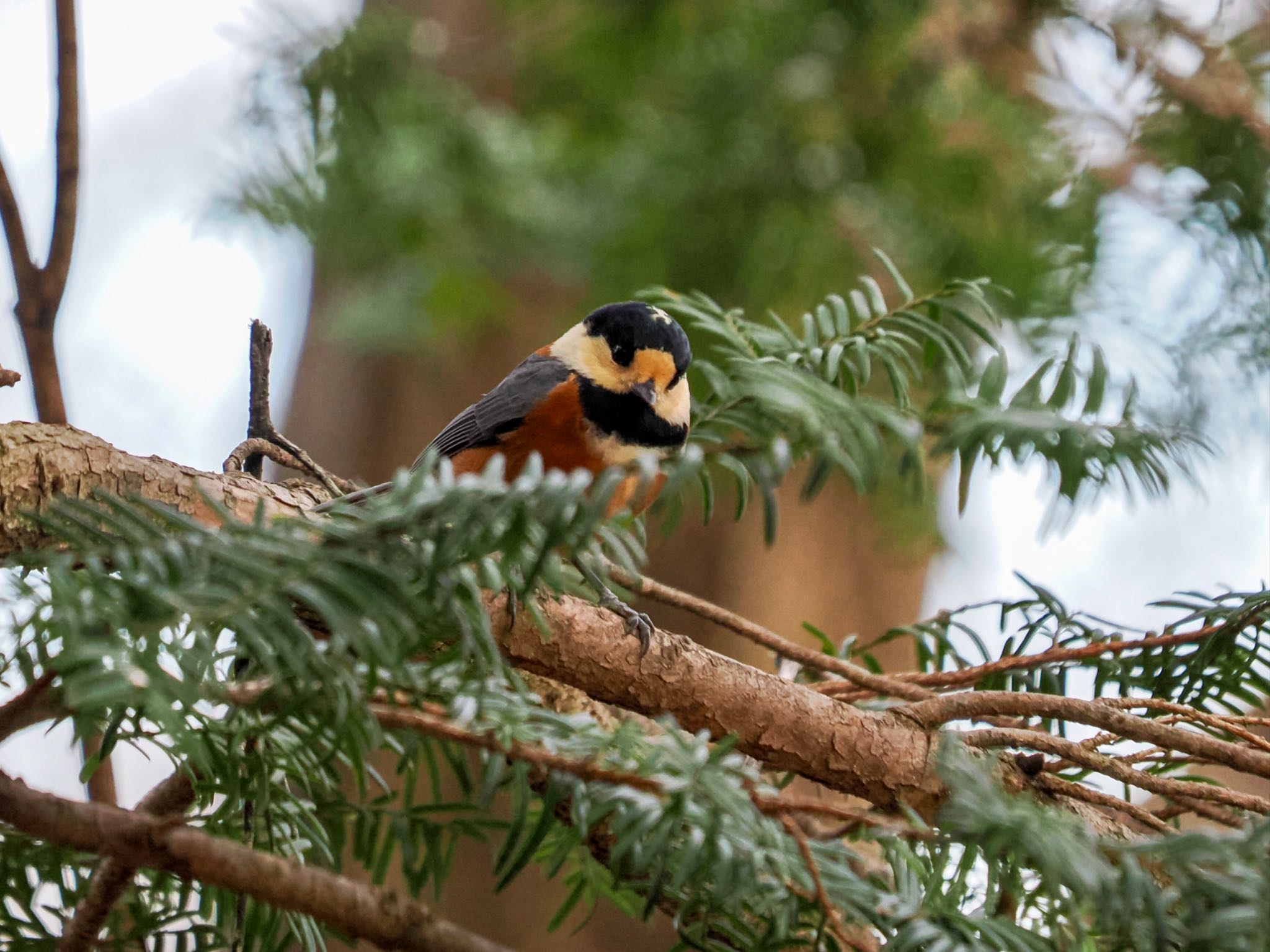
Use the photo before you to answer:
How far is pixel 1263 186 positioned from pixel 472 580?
4.25 ft

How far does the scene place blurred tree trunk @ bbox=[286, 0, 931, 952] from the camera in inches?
95.8

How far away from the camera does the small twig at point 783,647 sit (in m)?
0.82

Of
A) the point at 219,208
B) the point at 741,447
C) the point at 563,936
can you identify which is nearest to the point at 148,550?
the point at 741,447

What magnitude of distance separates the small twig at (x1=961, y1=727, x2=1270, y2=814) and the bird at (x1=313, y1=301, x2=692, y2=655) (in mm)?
570

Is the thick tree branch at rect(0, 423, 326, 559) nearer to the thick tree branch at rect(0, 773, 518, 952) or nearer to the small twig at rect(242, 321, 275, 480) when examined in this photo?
the small twig at rect(242, 321, 275, 480)

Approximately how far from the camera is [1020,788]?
72cm

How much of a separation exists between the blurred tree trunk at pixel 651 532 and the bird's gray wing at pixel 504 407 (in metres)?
0.81

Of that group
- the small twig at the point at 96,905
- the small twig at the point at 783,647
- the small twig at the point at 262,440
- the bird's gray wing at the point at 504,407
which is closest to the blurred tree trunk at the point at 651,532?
the bird's gray wing at the point at 504,407

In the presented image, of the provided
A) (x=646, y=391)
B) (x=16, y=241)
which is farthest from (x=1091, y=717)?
(x=16, y=241)

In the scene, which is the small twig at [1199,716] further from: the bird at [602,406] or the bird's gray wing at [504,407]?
the bird's gray wing at [504,407]

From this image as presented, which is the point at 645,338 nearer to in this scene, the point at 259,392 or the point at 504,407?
the point at 504,407

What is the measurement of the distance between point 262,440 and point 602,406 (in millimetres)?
515

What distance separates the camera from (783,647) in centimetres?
90

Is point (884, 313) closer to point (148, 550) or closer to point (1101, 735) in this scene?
point (1101, 735)
